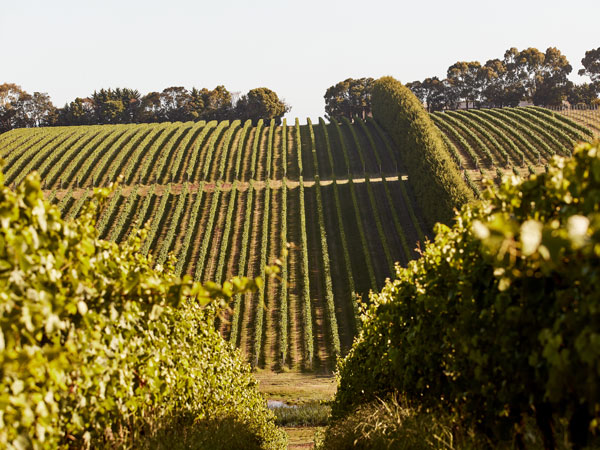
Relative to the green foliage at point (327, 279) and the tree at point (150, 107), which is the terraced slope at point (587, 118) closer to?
the green foliage at point (327, 279)

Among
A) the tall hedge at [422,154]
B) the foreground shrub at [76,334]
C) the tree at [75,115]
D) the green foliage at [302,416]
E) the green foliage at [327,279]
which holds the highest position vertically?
the tree at [75,115]

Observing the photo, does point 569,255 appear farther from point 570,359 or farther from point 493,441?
point 493,441

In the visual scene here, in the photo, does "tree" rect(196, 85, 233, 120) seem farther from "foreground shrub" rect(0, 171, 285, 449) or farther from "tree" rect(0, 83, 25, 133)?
"foreground shrub" rect(0, 171, 285, 449)

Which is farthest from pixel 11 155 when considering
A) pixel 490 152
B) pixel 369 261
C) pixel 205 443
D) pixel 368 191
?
pixel 205 443

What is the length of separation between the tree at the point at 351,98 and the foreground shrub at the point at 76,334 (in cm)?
11444

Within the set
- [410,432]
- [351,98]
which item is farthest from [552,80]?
[410,432]

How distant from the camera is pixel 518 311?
436cm

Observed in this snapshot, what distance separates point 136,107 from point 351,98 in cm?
4657

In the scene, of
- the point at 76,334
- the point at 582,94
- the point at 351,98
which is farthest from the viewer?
the point at 351,98

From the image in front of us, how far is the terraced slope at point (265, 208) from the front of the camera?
3906 centimetres

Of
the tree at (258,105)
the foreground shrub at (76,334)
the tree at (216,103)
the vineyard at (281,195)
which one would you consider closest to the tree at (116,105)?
the tree at (216,103)

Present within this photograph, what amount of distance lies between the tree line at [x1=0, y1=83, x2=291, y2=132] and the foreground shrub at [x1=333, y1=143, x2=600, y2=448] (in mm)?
110651

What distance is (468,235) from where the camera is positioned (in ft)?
20.5

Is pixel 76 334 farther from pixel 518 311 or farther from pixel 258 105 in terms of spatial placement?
pixel 258 105
